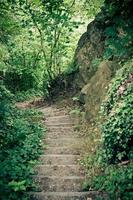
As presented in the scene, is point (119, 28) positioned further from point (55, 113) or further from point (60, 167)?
point (55, 113)

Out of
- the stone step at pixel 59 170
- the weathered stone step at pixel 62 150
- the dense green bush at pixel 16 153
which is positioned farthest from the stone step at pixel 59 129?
the stone step at pixel 59 170

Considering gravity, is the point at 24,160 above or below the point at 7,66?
below

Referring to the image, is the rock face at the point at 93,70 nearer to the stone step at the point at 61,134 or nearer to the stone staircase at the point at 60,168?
the stone step at the point at 61,134

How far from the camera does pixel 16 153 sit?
7.65m

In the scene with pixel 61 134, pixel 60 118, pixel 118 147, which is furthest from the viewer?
pixel 60 118

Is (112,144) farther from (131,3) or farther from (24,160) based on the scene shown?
(131,3)

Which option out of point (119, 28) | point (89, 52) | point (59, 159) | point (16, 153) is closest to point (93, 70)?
point (89, 52)

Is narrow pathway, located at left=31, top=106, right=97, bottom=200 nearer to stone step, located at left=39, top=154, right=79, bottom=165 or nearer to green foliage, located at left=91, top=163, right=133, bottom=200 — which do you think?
stone step, located at left=39, top=154, right=79, bottom=165

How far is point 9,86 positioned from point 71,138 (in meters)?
10.0

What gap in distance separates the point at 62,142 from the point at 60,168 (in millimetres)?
1618

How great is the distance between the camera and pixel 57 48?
50.2 feet

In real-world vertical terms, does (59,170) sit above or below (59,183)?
above

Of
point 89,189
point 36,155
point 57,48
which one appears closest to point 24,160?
point 36,155

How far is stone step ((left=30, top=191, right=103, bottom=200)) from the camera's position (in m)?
6.32
